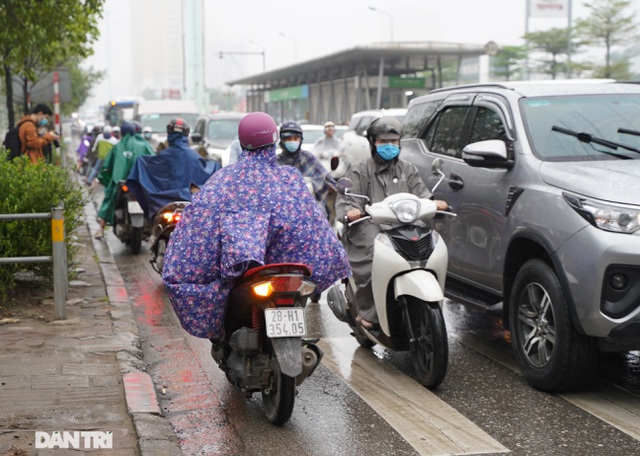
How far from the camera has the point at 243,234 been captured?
543 cm

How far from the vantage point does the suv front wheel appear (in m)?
5.91

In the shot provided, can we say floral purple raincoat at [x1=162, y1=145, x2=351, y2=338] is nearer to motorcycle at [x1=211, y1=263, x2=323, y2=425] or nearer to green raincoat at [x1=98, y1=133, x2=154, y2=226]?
motorcycle at [x1=211, y1=263, x2=323, y2=425]

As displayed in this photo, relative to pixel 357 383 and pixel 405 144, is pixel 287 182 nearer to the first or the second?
pixel 357 383

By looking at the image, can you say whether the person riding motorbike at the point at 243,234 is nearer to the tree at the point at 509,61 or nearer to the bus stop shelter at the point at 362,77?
the bus stop shelter at the point at 362,77

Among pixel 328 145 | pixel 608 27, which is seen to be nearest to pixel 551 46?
pixel 608 27

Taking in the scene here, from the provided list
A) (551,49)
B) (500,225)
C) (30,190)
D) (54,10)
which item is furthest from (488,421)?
(551,49)

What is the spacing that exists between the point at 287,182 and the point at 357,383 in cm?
162

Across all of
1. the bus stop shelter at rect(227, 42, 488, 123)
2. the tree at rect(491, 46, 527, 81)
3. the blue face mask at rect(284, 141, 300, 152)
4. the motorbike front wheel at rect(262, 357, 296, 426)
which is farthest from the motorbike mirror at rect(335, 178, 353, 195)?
the tree at rect(491, 46, 527, 81)

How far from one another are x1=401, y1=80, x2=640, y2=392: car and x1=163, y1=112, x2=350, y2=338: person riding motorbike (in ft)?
4.44

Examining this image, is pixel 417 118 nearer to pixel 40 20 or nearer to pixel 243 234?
pixel 243 234

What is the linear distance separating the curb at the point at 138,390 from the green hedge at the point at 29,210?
789 millimetres

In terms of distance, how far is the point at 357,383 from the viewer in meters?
6.59

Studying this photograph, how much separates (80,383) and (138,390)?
0.37m

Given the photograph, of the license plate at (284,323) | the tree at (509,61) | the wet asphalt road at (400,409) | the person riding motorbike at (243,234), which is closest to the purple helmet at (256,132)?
the person riding motorbike at (243,234)
